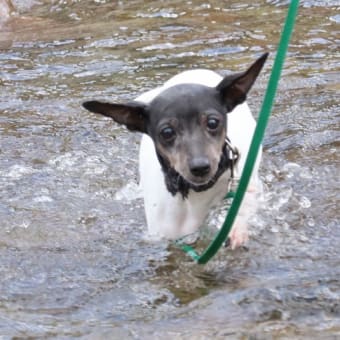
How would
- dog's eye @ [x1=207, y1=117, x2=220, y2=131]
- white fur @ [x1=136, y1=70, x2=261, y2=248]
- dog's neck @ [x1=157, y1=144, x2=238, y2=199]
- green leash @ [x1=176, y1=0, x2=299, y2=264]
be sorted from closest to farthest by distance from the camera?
green leash @ [x1=176, y1=0, x2=299, y2=264] < dog's eye @ [x1=207, y1=117, x2=220, y2=131] < dog's neck @ [x1=157, y1=144, x2=238, y2=199] < white fur @ [x1=136, y1=70, x2=261, y2=248]

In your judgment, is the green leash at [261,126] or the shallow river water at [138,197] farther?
the shallow river water at [138,197]

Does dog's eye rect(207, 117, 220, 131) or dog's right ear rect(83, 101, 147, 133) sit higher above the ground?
dog's right ear rect(83, 101, 147, 133)

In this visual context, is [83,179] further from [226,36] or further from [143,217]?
[226,36]

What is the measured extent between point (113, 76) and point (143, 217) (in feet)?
9.90

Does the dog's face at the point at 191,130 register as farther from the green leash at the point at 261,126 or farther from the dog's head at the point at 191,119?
the green leash at the point at 261,126

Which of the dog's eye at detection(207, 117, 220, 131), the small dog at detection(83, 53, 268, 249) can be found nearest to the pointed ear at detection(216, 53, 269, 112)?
the small dog at detection(83, 53, 268, 249)

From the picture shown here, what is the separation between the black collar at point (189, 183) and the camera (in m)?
4.36

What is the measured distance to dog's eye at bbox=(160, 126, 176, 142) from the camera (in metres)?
4.17

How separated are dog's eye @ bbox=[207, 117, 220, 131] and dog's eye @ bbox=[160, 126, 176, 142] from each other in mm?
174

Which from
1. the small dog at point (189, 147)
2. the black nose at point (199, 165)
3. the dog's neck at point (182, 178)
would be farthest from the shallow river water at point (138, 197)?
the black nose at point (199, 165)

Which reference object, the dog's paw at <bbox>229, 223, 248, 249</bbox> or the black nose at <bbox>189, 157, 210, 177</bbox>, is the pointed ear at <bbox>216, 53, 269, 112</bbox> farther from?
the dog's paw at <bbox>229, 223, 248, 249</bbox>

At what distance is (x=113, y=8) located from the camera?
37.0 ft

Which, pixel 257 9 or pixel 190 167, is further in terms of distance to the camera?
pixel 257 9

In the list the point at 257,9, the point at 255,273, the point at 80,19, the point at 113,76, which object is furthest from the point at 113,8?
the point at 255,273
